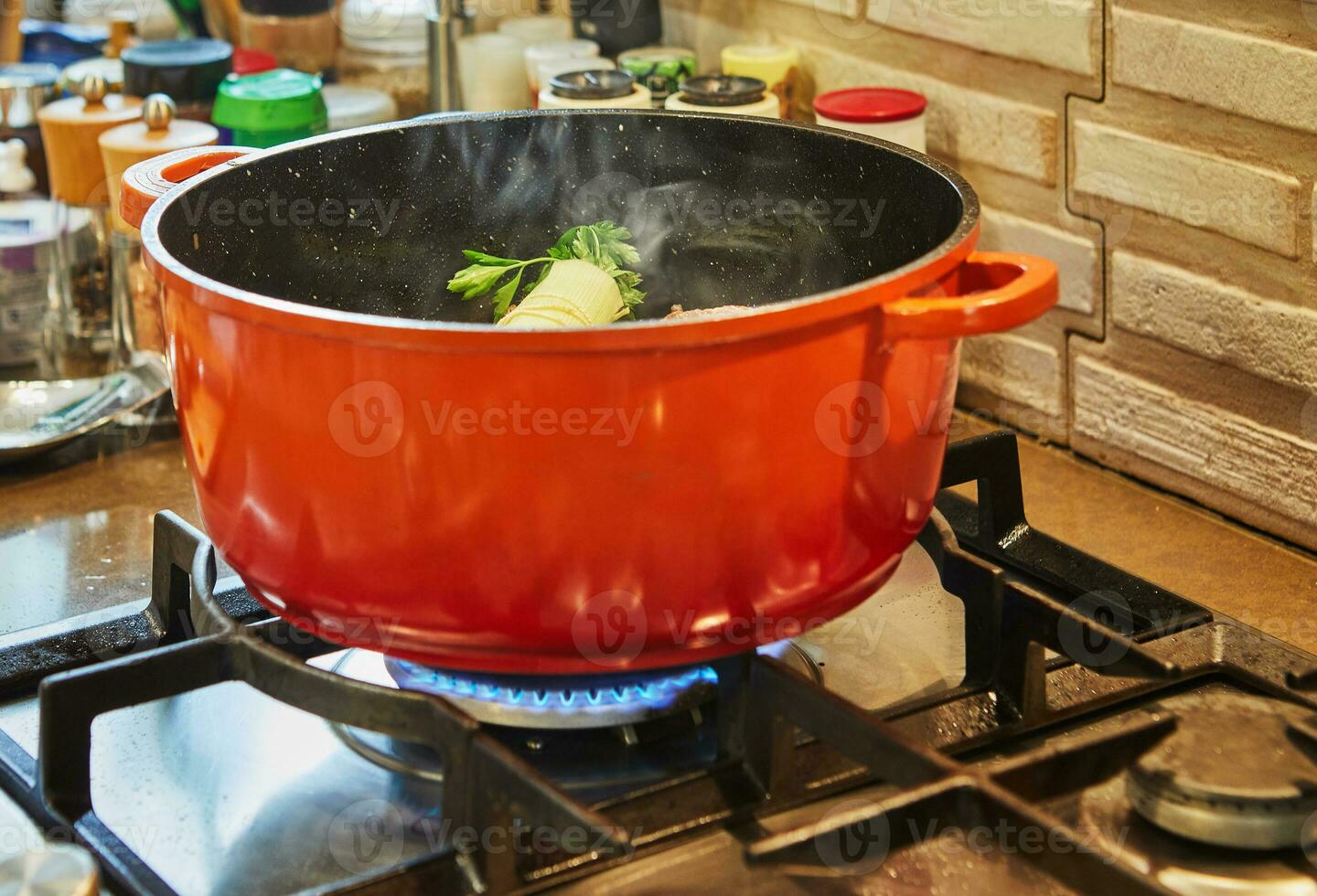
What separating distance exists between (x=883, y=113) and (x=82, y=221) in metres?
0.72

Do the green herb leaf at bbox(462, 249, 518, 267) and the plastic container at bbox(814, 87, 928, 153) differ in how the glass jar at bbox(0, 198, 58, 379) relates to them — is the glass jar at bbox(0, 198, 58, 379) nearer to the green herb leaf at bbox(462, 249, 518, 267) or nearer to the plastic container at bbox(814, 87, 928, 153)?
the green herb leaf at bbox(462, 249, 518, 267)

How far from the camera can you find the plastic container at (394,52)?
5.56ft

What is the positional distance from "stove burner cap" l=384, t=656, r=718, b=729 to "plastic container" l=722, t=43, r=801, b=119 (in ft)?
2.38

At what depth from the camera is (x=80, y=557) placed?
988mm

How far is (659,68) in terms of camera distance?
1.40m

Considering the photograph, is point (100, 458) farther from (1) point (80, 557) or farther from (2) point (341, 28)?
(2) point (341, 28)

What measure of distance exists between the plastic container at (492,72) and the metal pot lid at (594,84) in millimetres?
213

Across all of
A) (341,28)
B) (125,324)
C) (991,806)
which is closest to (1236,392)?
(991,806)

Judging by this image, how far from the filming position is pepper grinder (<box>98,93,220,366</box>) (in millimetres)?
1189

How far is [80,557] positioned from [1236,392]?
0.78 meters

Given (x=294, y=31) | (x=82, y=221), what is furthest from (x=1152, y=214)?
(x=294, y=31)

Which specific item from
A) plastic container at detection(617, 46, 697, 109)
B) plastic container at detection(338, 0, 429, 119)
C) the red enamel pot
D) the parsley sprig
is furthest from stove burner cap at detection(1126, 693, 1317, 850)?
plastic container at detection(338, 0, 429, 119)

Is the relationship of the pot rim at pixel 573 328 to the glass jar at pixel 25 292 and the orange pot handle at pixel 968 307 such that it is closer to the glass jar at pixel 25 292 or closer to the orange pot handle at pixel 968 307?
the orange pot handle at pixel 968 307

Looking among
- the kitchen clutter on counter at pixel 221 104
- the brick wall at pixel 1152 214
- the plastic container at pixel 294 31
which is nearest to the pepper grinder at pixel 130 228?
the kitchen clutter on counter at pixel 221 104
